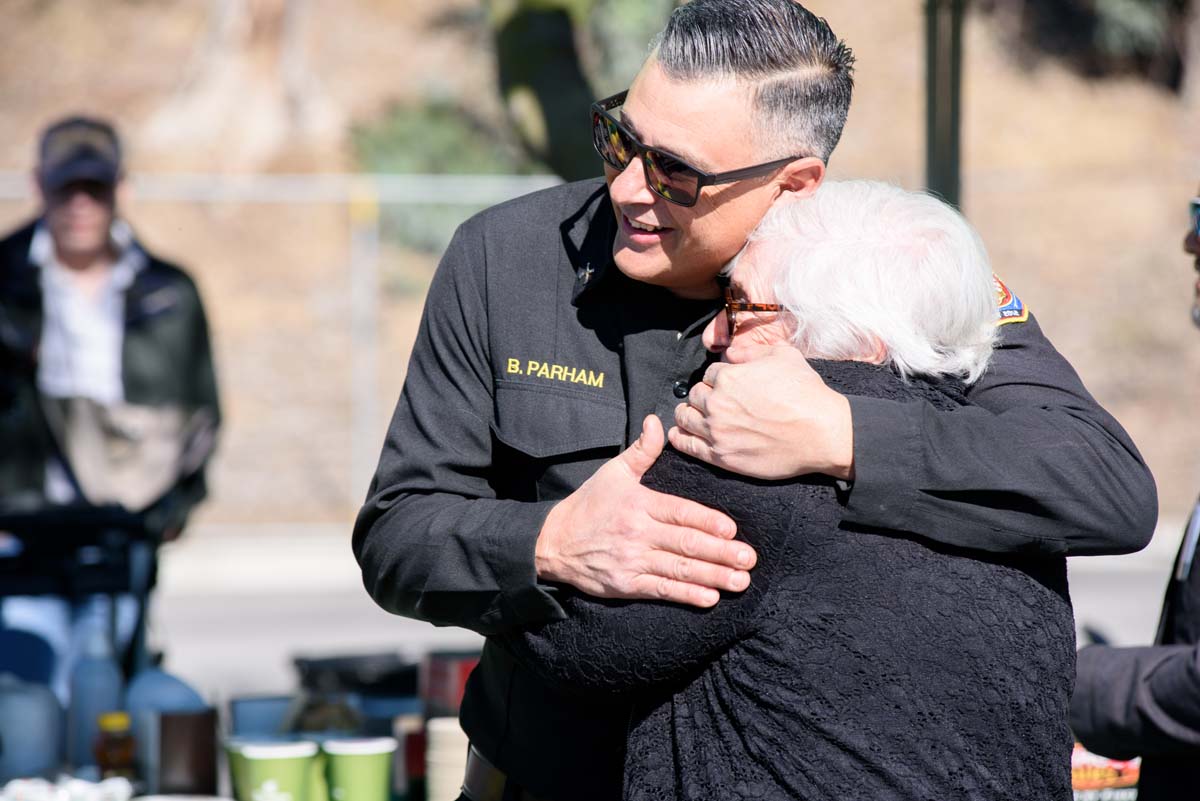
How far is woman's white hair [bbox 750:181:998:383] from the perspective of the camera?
147 centimetres

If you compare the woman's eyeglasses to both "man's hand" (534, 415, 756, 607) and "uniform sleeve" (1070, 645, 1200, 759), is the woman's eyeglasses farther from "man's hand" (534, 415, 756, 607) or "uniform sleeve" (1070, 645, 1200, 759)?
"uniform sleeve" (1070, 645, 1200, 759)

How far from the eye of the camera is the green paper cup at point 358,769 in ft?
8.13

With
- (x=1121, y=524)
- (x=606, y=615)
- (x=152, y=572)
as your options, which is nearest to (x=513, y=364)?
(x=606, y=615)

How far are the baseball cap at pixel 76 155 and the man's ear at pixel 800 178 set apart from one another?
3548 mm

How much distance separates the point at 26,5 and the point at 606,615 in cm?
2018

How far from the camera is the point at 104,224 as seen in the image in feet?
15.8

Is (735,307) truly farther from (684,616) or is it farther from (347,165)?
(347,165)

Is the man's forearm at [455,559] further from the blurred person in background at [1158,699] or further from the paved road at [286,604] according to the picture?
the paved road at [286,604]

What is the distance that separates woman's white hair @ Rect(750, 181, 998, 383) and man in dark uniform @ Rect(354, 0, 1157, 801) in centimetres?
6

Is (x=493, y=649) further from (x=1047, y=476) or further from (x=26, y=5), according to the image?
(x=26, y=5)

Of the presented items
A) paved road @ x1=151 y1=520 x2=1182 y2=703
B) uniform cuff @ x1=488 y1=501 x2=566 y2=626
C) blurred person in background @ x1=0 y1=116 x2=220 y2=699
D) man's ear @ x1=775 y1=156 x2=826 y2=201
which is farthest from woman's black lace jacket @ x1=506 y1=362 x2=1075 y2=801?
paved road @ x1=151 y1=520 x2=1182 y2=703

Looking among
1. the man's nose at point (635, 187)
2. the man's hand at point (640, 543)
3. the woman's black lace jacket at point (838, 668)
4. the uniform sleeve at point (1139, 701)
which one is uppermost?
the man's nose at point (635, 187)

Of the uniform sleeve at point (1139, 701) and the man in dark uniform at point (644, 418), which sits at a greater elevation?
the man in dark uniform at point (644, 418)

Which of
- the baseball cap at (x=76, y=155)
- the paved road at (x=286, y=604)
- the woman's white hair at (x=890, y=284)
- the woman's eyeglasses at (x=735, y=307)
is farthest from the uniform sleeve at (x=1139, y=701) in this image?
the paved road at (x=286, y=604)
